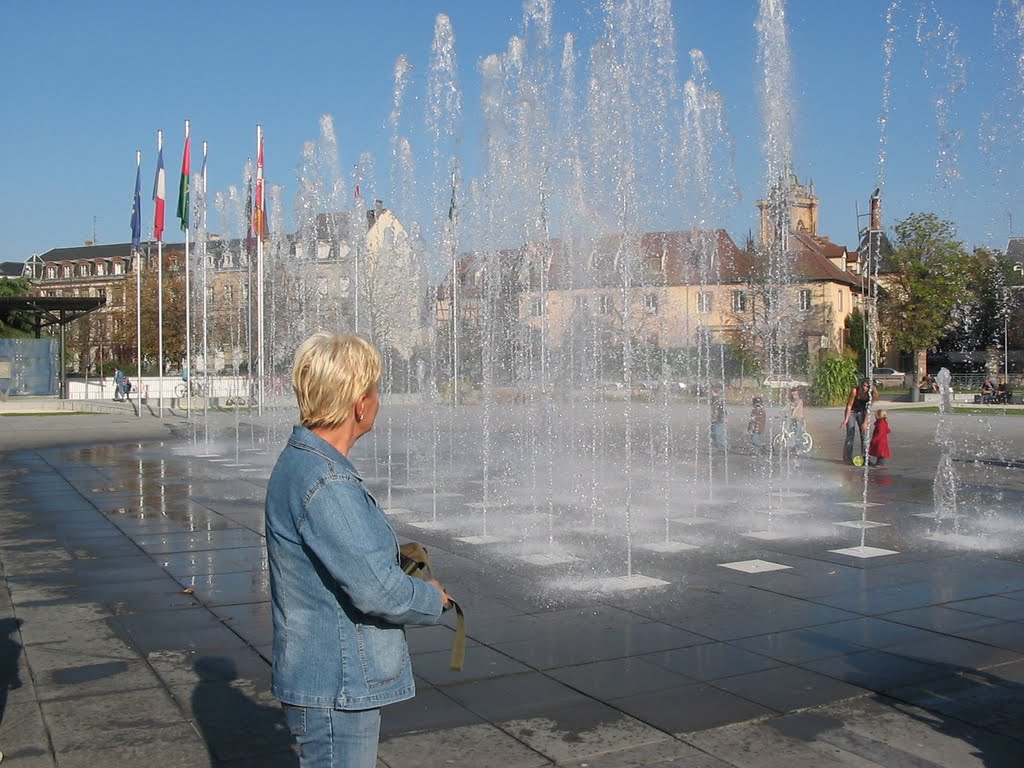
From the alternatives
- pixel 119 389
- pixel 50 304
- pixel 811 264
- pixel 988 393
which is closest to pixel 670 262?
pixel 988 393

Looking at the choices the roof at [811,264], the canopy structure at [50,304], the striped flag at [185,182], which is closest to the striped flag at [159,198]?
the striped flag at [185,182]

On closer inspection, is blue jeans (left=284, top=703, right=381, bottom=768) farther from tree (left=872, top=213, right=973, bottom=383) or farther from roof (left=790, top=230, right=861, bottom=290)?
roof (left=790, top=230, right=861, bottom=290)

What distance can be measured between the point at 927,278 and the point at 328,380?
179 feet

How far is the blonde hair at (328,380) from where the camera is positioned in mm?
2725

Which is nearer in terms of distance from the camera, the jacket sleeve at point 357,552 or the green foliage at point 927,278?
the jacket sleeve at point 357,552

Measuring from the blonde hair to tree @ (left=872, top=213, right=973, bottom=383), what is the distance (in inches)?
2040

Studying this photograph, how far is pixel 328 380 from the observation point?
2725 mm

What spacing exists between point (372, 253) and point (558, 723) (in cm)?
4433

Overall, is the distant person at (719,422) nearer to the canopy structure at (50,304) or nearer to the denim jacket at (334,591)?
the denim jacket at (334,591)

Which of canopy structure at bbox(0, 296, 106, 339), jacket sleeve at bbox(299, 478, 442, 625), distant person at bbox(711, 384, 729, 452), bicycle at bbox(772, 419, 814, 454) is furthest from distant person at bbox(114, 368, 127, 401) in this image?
jacket sleeve at bbox(299, 478, 442, 625)

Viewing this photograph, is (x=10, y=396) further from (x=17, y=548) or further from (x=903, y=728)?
(x=903, y=728)

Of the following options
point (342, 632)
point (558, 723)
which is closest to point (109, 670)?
point (558, 723)

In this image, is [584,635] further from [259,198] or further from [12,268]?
[12,268]

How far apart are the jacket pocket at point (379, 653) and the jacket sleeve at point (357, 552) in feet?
0.27
